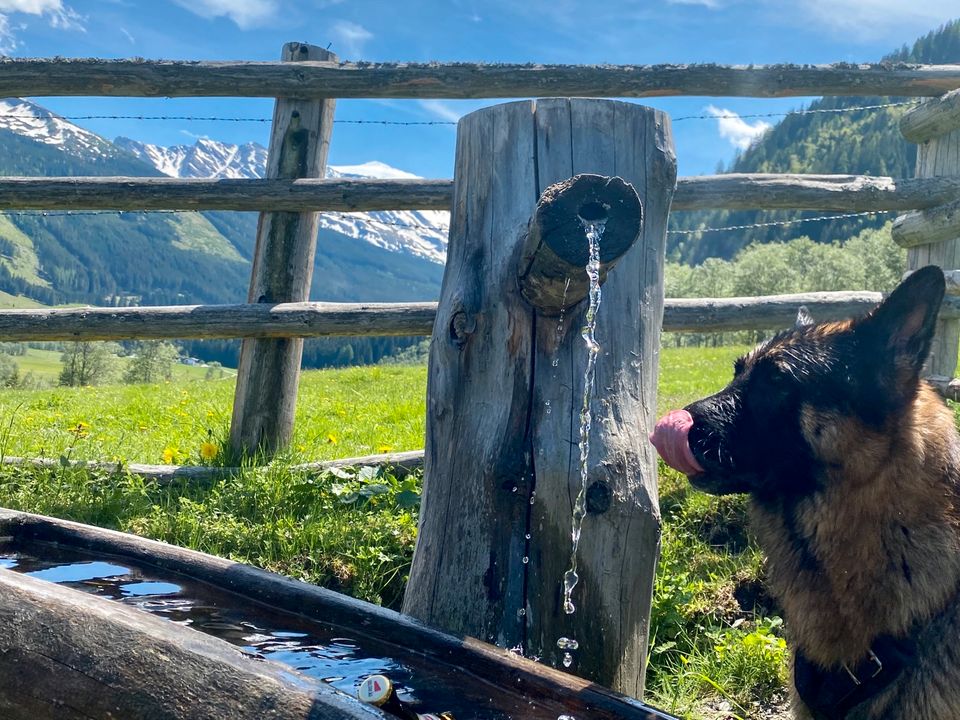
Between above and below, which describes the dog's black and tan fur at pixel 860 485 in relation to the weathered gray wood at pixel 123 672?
above

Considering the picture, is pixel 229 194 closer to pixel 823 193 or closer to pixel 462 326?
pixel 462 326

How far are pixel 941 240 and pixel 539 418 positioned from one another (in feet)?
15.6

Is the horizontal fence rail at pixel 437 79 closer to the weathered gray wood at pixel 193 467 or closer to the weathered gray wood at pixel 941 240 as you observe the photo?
the weathered gray wood at pixel 941 240

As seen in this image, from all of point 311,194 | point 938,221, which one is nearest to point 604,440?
point 311,194

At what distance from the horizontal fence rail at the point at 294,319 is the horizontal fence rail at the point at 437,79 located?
156cm

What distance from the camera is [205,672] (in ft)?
6.74

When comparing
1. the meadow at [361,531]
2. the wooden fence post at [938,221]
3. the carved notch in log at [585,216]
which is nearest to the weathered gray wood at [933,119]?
the wooden fence post at [938,221]

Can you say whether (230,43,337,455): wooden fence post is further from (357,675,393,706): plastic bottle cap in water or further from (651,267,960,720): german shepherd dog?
(357,675,393,706): plastic bottle cap in water

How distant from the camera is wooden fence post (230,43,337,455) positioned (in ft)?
19.6

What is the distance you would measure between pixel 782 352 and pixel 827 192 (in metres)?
3.78

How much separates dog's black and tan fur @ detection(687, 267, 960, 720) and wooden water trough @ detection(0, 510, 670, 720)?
93 cm

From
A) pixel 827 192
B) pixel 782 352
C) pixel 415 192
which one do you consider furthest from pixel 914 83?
pixel 782 352

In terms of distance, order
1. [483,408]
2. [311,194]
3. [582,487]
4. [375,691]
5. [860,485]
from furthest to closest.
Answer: [311,194], [483,408], [582,487], [860,485], [375,691]

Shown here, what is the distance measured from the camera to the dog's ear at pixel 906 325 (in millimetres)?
2619
